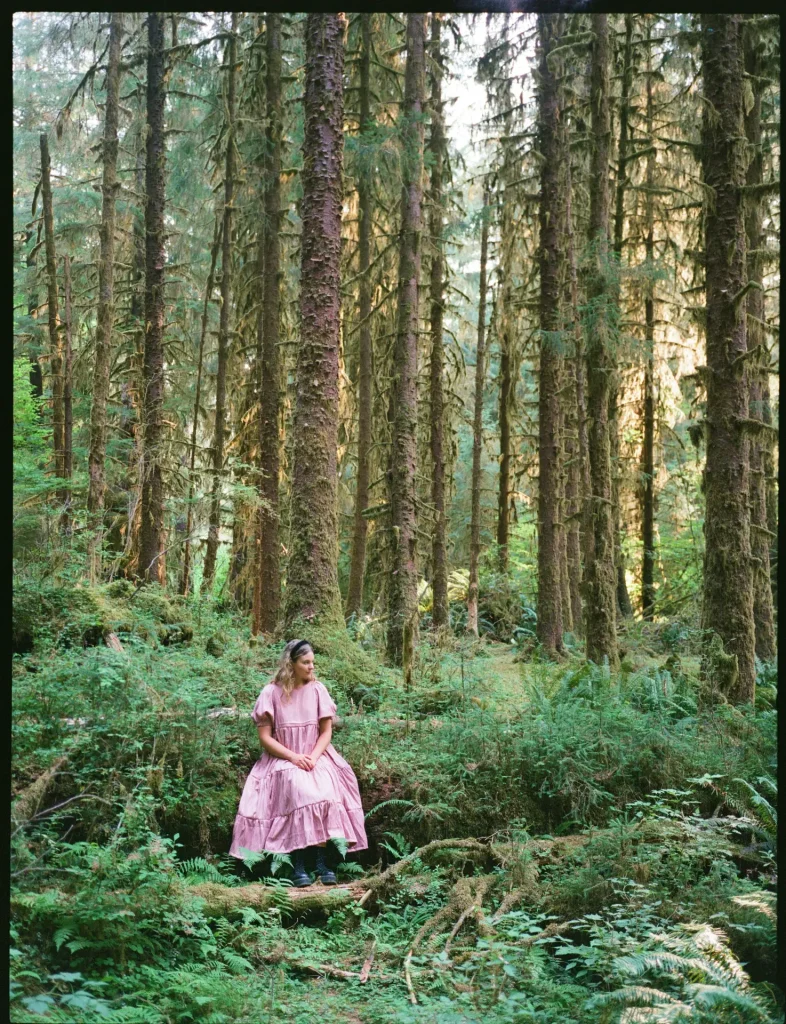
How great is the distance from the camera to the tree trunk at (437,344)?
14.7m

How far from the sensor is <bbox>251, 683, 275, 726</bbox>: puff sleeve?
6266mm

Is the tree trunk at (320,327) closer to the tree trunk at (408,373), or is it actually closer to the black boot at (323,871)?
the tree trunk at (408,373)

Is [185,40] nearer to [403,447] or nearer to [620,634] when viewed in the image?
[403,447]

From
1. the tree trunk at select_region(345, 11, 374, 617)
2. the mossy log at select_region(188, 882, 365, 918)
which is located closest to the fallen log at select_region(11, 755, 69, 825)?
the mossy log at select_region(188, 882, 365, 918)

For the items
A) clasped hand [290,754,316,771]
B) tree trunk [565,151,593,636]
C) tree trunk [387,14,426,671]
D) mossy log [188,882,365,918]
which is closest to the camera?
mossy log [188,882,365,918]

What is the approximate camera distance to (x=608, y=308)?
426 inches

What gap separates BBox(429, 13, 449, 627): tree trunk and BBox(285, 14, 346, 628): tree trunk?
5.33 metres

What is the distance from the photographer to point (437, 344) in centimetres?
1505

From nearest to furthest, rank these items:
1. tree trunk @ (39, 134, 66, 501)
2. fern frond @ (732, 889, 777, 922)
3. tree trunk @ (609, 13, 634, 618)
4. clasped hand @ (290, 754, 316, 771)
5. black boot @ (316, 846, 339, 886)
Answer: fern frond @ (732, 889, 777, 922) → black boot @ (316, 846, 339, 886) → clasped hand @ (290, 754, 316, 771) → tree trunk @ (39, 134, 66, 501) → tree trunk @ (609, 13, 634, 618)

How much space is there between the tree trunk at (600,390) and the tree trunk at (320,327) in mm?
3619

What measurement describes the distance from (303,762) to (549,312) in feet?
33.2

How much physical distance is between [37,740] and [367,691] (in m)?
3.62

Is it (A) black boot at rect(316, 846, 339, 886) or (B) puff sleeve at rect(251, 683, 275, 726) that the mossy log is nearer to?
(A) black boot at rect(316, 846, 339, 886)

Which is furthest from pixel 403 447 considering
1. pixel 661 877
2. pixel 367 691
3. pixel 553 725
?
pixel 661 877
